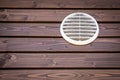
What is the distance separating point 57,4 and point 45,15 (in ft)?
0.50

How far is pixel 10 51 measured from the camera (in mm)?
1858

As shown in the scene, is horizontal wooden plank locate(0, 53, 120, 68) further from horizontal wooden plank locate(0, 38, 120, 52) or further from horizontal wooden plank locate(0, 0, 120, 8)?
horizontal wooden plank locate(0, 0, 120, 8)

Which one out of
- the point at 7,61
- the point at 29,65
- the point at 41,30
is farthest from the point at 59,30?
the point at 7,61

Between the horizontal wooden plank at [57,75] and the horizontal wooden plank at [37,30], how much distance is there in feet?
1.07

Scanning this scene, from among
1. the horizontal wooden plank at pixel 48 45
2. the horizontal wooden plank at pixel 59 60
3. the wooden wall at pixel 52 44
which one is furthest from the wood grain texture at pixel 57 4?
the horizontal wooden plank at pixel 59 60

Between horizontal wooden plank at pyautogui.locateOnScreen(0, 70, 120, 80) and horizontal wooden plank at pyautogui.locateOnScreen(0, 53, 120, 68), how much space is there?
4cm

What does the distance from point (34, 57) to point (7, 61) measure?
233 millimetres

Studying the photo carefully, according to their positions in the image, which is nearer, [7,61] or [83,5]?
[7,61]

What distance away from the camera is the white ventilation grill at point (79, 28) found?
1.87 m

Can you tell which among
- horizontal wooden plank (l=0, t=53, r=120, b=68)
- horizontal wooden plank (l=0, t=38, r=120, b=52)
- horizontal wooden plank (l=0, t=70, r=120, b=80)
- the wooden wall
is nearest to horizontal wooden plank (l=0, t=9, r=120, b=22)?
the wooden wall

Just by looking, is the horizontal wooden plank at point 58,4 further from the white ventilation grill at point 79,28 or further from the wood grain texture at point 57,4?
the white ventilation grill at point 79,28

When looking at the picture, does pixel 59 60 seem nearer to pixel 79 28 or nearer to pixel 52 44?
pixel 52 44

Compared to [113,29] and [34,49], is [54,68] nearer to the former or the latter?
[34,49]

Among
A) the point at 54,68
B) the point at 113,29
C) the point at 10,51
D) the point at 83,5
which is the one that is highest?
the point at 83,5
